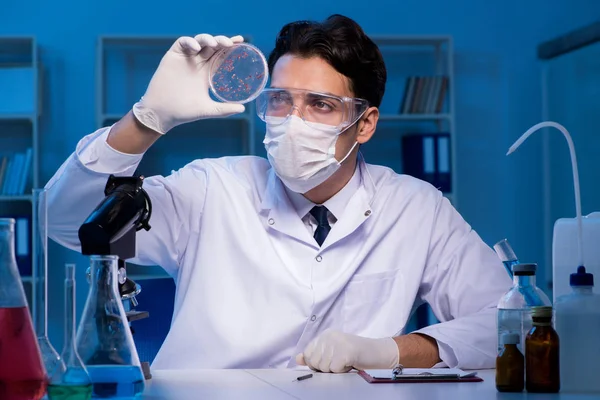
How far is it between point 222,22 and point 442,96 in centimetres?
121

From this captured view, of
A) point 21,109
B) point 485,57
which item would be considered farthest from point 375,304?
point 485,57

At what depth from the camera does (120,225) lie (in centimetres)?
116

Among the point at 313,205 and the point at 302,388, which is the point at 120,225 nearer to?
the point at 302,388

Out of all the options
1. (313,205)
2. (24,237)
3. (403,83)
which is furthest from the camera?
(403,83)

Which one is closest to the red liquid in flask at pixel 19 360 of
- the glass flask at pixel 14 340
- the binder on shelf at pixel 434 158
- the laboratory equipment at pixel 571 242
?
the glass flask at pixel 14 340

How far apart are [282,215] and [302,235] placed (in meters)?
0.08

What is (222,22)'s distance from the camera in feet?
14.2

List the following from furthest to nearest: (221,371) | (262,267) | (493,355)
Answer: (262,267) → (493,355) → (221,371)

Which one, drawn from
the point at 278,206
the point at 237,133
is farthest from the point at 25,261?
the point at 278,206

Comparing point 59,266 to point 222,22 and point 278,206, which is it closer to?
point 222,22

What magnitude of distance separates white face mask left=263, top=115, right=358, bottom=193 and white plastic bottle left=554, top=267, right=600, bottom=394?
2.78ft

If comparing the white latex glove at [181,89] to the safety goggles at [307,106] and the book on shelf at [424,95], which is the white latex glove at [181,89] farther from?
the book on shelf at [424,95]

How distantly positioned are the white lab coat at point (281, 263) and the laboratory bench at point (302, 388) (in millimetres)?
420

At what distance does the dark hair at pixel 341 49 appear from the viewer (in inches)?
79.0
